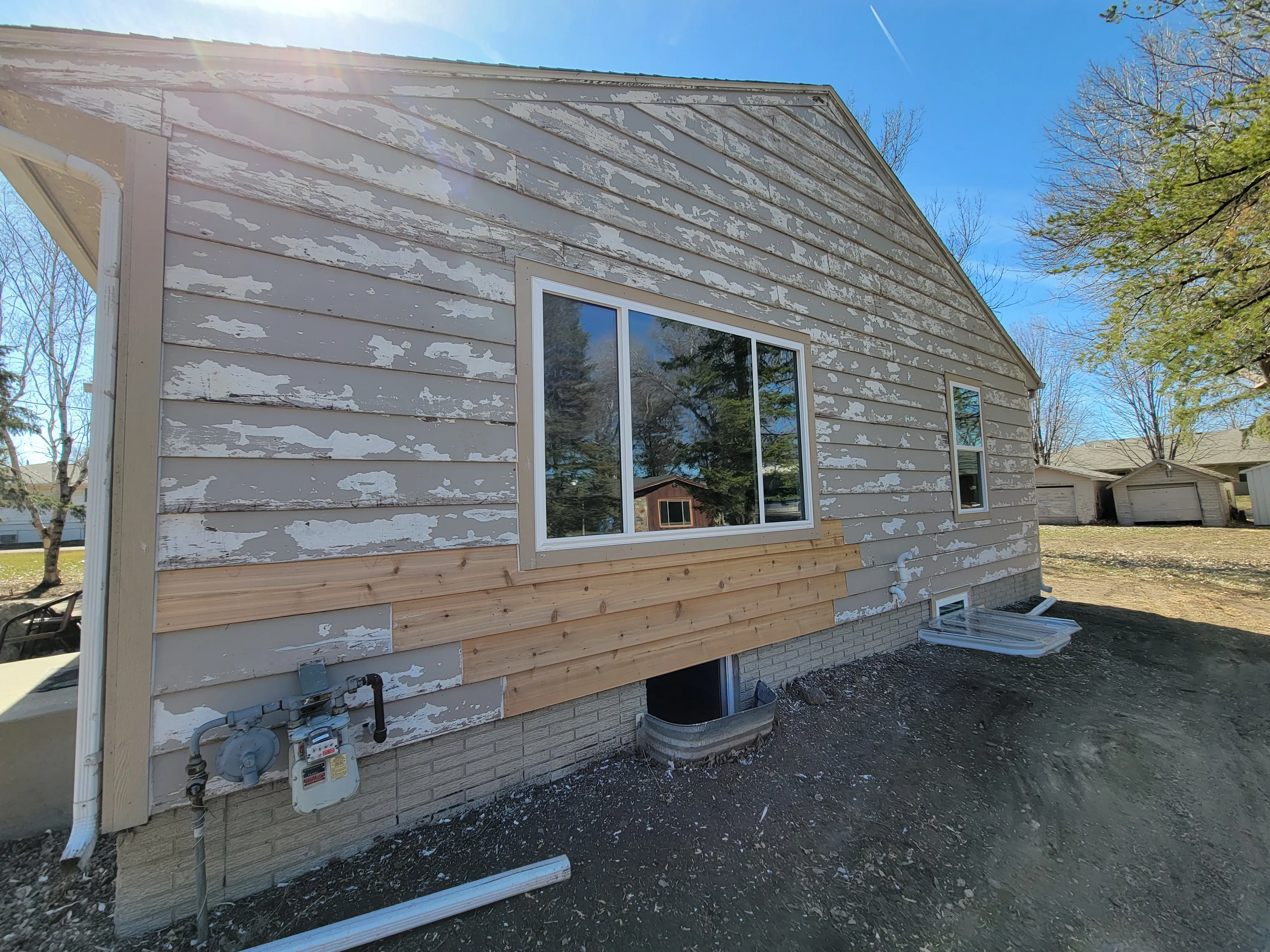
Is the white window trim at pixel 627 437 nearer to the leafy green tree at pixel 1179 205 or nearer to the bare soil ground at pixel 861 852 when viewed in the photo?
the bare soil ground at pixel 861 852

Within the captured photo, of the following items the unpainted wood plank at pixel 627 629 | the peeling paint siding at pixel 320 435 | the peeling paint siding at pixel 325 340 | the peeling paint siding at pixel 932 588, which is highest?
the peeling paint siding at pixel 325 340

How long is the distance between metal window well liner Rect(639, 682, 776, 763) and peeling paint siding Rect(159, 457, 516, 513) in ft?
5.25

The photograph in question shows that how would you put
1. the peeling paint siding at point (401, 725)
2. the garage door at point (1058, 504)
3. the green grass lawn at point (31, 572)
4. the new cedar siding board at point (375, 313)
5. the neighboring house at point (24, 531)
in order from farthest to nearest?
1. the neighboring house at point (24, 531)
2. the garage door at point (1058, 504)
3. the green grass lawn at point (31, 572)
4. the new cedar siding board at point (375, 313)
5. the peeling paint siding at point (401, 725)

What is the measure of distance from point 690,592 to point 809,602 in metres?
1.27

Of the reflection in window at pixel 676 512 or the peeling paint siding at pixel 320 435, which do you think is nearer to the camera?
the peeling paint siding at pixel 320 435

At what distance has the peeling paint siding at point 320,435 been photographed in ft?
6.32

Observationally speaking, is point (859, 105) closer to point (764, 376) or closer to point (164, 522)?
point (764, 376)

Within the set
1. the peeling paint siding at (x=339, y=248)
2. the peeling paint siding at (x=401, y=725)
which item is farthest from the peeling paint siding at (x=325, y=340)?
the peeling paint siding at (x=401, y=725)

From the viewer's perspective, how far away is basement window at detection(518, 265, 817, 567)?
2.82 metres

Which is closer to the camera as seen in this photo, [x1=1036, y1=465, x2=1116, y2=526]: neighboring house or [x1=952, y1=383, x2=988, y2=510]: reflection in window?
[x1=952, y1=383, x2=988, y2=510]: reflection in window

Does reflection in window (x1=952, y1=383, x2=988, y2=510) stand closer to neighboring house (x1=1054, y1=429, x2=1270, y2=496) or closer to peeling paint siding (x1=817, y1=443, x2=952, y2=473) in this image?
peeling paint siding (x1=817, y1=443, x2=952, y2=473)

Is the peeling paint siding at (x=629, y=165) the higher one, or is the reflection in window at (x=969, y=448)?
the peeling paint siding at (x=629, y=165)

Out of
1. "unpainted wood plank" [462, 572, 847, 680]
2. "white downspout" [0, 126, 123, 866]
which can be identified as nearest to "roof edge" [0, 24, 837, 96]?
"white downspout" [0, 126, 123, 866]

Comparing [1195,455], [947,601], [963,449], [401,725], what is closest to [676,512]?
[401,725]
